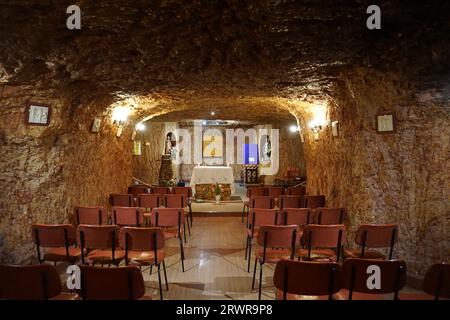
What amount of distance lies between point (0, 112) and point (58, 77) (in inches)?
29.7

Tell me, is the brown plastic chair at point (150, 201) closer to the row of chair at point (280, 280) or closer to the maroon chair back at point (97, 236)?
the maroon chair back at point (97, 236)

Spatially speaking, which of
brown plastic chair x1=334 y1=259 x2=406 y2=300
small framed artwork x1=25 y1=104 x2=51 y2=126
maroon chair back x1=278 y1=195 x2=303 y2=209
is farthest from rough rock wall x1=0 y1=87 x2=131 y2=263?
brown plastic chair x1=334 y1=259 x2=406 y2=300

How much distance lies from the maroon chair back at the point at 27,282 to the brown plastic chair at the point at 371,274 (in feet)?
6.75

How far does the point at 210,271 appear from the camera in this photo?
4590 millimetres

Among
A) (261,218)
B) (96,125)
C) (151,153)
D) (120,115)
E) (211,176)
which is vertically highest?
(120,115)

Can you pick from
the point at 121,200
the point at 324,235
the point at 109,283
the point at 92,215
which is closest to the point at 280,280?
the point at 109,283

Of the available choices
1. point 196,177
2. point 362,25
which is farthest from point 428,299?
point 196,177

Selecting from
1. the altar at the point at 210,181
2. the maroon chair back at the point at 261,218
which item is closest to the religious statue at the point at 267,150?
the altar at the point at 210,181

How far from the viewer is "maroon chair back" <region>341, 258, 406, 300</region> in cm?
248

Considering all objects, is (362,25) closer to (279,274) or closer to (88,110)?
(279,274)

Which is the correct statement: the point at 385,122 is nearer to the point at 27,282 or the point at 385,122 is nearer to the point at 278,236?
the point at 278,236

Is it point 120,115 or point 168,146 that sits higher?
point 120,115

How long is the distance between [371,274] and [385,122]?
2.59 meters

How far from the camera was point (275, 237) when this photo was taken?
12.1 feet
